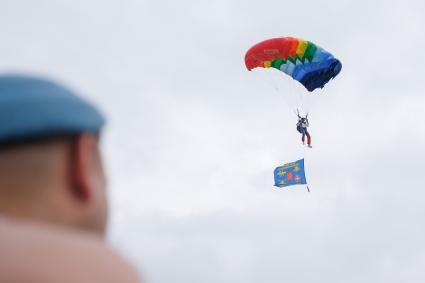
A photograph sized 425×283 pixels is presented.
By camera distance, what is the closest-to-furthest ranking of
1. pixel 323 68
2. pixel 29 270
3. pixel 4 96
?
pixel 29 270, pixel 4 96, pixel 323 68

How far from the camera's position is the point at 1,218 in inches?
75.9

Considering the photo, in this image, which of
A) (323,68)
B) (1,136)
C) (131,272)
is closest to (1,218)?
(1,136)

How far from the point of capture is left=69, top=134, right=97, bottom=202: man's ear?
6.94ft

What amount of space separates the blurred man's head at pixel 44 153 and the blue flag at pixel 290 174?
82.0 feet

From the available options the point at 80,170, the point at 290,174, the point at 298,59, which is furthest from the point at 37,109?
the point at 290,174

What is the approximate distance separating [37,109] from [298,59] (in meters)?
21.8

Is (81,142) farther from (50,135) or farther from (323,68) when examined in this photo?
(323,68)

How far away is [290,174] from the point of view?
2828 cm

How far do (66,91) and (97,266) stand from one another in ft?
1.92

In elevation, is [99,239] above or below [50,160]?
below

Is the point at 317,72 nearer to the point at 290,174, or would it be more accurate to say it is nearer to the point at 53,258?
the point at 290,174

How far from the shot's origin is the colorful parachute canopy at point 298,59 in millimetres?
22953

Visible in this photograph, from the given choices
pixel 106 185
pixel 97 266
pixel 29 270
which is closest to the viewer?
pixel 29 270

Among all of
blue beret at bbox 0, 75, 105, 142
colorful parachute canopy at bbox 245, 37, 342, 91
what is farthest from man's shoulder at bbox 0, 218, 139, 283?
colorful parachute canopy at bbox 245, 37, 342, 91
